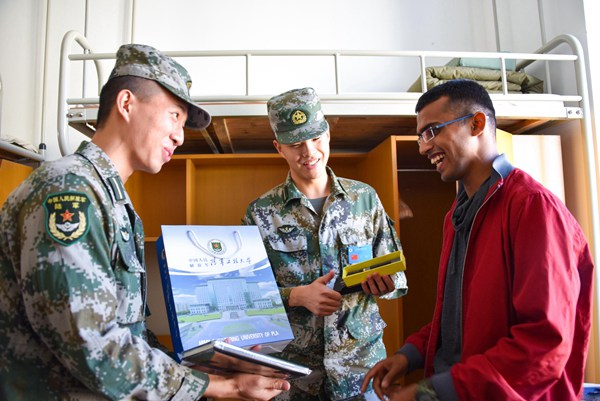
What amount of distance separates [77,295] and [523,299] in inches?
37.0

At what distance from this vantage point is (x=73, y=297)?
921 millimetres

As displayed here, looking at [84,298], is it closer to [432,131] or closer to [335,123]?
[432,131]

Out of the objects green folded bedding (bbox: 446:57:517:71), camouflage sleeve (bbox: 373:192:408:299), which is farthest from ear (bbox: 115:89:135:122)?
green folded bedding (bbox: 446:57:517:71)

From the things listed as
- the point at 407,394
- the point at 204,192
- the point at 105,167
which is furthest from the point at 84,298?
the point at 204,192

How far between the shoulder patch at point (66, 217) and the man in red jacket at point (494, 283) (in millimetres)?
858

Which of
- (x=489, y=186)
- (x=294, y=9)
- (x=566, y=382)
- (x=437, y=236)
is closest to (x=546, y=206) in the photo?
(x=489, y=186)

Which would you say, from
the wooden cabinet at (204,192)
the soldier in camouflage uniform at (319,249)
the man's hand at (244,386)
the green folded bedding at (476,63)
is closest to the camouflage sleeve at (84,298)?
the man's hand at (244,386)

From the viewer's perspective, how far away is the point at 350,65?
3928 mm

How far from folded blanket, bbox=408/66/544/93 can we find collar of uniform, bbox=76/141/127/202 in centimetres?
246

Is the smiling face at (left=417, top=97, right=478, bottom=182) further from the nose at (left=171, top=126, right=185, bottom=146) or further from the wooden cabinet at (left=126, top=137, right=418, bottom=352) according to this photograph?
Result: the wooden cabinet at (left=126, top=137, right=418, bottom=352)

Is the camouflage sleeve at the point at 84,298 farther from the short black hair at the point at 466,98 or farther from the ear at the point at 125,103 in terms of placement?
the short black hair at the point at 466,98

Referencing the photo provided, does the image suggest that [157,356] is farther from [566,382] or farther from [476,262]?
[566,382]

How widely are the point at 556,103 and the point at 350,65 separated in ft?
5.30

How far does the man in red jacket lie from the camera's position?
105 cm
